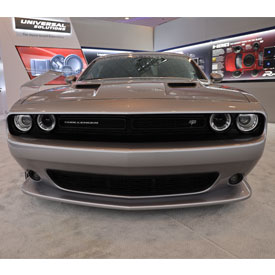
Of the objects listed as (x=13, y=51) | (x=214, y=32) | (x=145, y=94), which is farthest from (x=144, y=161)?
(x=13, y=51)

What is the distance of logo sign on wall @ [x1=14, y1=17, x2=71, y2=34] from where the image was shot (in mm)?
7055

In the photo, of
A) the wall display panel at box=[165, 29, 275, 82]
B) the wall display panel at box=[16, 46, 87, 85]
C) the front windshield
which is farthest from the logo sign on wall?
the front windshield

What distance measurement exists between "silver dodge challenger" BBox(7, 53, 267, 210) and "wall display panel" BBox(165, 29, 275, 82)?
18.6ft

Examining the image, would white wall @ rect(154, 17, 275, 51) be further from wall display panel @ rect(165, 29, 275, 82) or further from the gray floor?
the gray floor

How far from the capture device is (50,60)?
25.5 ft

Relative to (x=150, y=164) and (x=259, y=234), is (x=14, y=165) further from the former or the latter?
(x=259, y=234)

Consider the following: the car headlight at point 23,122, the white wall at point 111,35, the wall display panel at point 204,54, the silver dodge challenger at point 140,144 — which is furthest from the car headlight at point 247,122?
the white wall at point 111,35

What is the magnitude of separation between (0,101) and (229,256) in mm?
9602

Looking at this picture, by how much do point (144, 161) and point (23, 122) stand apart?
845 mm

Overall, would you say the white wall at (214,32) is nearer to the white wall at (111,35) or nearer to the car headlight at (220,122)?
the white wall at (111,35)

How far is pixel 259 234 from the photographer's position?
134cm

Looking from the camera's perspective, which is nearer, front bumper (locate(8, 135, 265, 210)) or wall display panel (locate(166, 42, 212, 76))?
front bumper (locate(8, 135, 265, 210))

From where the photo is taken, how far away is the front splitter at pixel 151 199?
1.33 metres

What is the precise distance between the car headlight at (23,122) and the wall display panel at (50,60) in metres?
6.84
